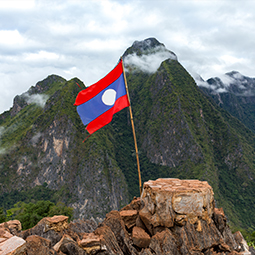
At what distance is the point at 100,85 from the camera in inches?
548

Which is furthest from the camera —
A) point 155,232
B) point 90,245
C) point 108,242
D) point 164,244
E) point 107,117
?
point 107,117

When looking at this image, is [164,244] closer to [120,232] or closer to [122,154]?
[120,232]

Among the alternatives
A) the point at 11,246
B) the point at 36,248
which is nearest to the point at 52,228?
the point at 36,248

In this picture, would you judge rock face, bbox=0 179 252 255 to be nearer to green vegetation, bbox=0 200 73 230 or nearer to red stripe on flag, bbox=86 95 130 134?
red stripe on flag, bbox=86 95 130 134

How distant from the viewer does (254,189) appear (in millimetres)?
118688

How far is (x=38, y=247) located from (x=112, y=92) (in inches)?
344

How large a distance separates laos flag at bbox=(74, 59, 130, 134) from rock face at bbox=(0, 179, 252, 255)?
4752mm

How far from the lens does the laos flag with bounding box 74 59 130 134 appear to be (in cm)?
1332

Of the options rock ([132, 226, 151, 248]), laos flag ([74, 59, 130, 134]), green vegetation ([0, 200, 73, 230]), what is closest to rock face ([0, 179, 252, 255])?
rock ([132, 226, 151, 248])

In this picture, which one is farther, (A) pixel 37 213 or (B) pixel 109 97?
(A) pixel 37 213

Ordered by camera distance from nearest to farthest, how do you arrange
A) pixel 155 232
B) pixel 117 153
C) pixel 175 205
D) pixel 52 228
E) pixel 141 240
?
pixel 141 240 → pixel 175 205 → pixel 155 232 → pixel 52 228 → pixel 117 153

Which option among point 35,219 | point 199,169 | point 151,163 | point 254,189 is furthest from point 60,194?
point 254,189

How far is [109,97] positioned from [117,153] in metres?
128

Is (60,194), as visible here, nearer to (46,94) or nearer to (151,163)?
(151,163)
